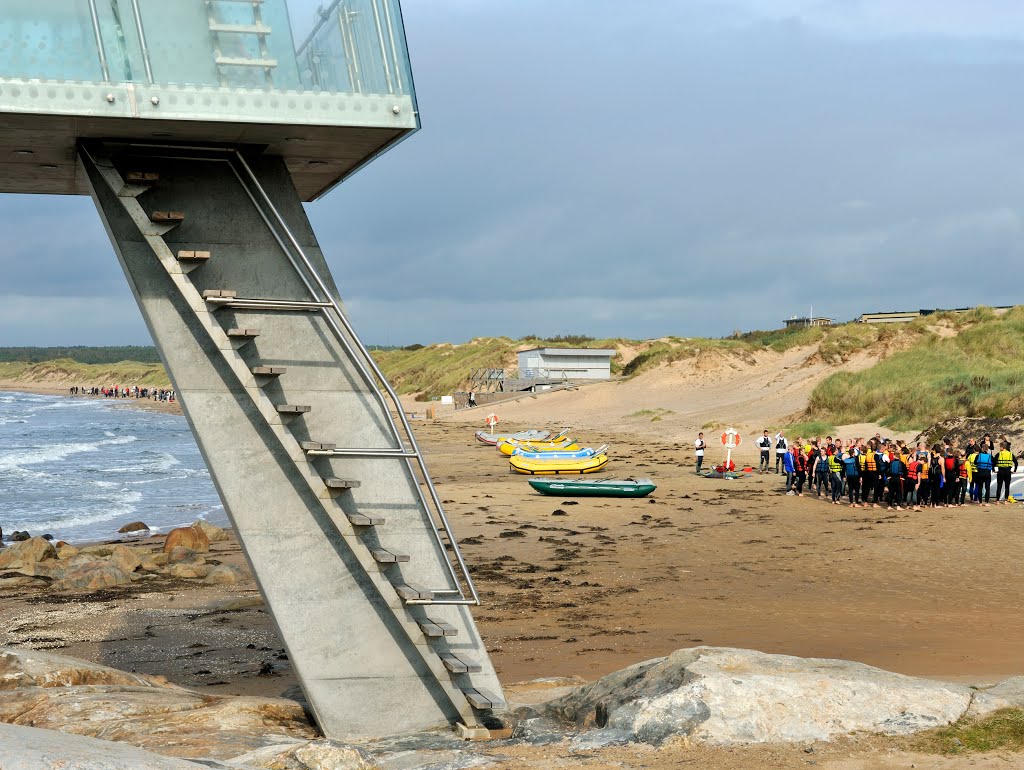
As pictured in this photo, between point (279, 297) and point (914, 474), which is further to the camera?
point (914, 474)

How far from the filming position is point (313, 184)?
11.2m

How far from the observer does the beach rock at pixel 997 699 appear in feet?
28.0

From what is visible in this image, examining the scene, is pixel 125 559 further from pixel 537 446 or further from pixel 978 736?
pixel 537 446

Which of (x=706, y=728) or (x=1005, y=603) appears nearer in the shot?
(x=706, y=728)

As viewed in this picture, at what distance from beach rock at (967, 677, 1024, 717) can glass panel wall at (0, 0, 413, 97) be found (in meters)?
7.17

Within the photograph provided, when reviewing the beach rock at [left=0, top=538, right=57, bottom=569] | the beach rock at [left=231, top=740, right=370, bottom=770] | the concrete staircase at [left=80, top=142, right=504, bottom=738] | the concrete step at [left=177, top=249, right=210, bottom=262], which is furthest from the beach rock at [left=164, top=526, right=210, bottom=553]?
the beach rock at [left=231, top=740, right=370, bottom=770]

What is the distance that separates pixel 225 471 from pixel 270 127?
3.13 meters

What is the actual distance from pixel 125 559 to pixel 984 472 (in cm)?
2273

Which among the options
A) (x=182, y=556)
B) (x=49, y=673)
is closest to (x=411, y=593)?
(x=49, y=673)

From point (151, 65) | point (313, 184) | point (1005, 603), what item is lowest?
point (1005, 603)

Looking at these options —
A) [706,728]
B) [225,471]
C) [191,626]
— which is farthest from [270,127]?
[191,626]

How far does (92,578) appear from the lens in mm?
22453

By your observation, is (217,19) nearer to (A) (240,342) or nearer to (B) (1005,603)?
(A) (240,342)

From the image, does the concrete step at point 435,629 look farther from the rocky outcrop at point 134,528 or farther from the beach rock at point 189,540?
the rocky outcrop at point 134,528
